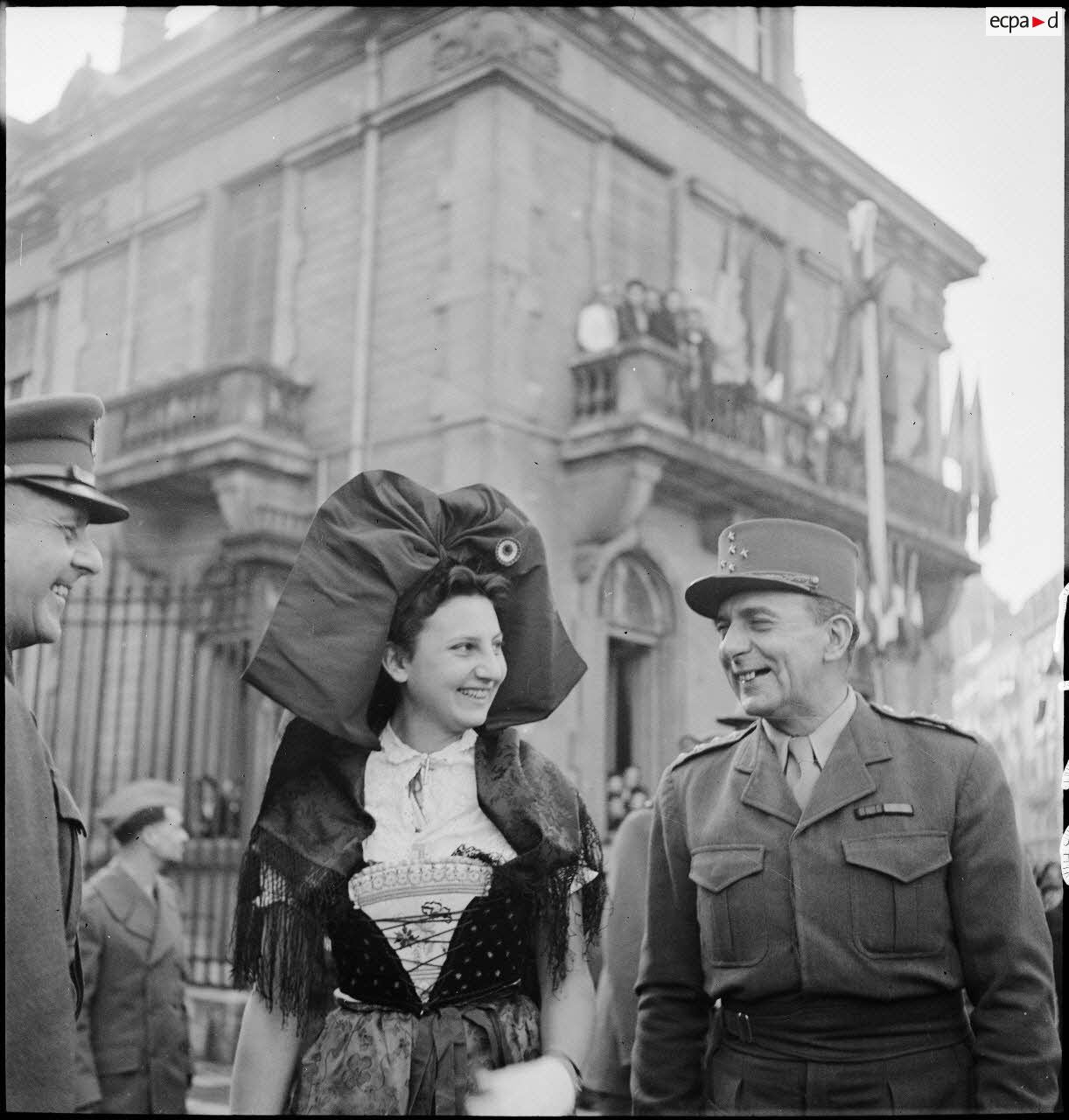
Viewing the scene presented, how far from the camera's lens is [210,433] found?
5988 millimetres

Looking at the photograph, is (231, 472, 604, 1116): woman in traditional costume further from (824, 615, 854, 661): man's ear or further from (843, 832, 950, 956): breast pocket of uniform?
(824, 615, 854, 661): man's ear

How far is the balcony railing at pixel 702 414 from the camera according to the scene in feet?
17.5

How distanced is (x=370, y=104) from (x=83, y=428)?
3583 mm

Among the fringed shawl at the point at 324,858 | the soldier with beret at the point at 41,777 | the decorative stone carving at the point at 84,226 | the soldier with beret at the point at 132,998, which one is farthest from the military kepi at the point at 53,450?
the decorative stone carving at the point at 84,226

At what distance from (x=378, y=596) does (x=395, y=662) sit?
6.3 inches

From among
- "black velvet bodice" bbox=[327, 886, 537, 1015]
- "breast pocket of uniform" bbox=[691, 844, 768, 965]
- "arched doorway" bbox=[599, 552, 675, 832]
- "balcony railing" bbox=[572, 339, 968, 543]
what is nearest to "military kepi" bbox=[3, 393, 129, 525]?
"black velvet bodice" bbox=[327, 886, 537, 1015]

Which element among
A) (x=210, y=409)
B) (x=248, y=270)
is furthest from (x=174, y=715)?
(x=248, y=270)

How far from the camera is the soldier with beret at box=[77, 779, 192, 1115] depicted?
4.18 meters

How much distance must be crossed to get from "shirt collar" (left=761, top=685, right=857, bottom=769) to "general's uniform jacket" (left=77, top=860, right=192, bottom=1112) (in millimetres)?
2757

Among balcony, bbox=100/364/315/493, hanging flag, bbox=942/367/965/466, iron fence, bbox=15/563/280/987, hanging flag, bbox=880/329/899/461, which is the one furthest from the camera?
iron fence, bbox=15/563/280/987

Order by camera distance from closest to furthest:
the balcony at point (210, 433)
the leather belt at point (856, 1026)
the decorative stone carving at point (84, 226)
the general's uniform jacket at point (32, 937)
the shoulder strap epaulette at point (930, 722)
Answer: the general's uniform jacket at point (32, 937) → the leather belt at point (856, 1026) → the shoulder strap epaulette at point (930, 722) → the decorative stone carving at point (84, 226) → the balcony at point (210, 433)

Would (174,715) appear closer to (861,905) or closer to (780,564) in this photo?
(780,564)

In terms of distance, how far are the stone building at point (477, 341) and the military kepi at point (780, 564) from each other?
218 cm

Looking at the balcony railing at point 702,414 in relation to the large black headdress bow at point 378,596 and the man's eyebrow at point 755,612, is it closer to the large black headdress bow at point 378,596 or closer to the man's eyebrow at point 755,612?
the man's eyebrow at point 755,612
